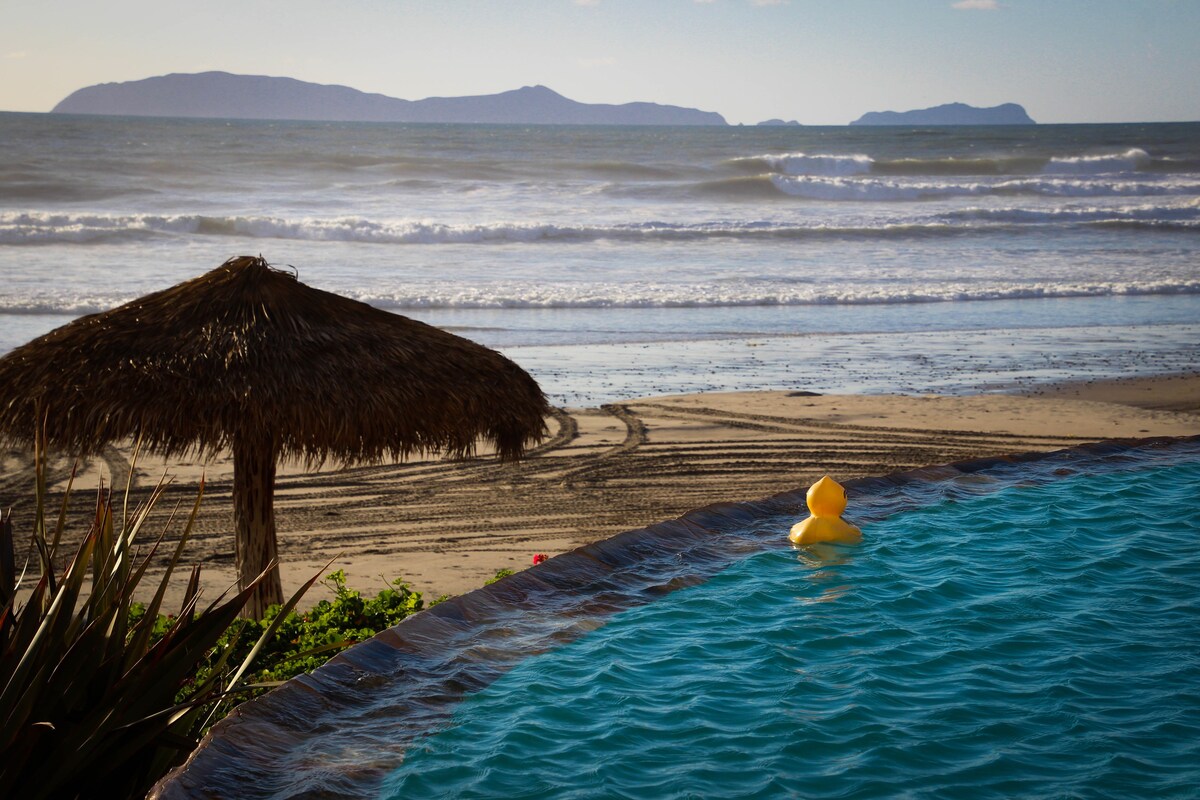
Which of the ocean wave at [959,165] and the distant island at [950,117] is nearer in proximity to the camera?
the ocean wave at [959,165]

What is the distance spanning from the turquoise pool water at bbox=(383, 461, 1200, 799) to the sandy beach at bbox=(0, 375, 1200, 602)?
6.55 feet

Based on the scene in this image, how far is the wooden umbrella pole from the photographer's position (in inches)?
199

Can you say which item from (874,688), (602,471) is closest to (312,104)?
(602,471)

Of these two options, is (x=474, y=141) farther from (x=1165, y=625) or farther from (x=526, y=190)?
(x=1165, y=625)

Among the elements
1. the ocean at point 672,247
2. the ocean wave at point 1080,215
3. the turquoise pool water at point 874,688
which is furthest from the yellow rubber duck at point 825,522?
the ocean wave at point 1080,215

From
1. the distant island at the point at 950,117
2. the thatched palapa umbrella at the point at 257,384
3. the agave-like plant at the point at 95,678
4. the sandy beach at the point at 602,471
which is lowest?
the sandy beach at the point at 602,471

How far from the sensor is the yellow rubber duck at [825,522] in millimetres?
5551

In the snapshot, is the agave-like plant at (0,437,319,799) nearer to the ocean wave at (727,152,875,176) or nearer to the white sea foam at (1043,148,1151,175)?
the ocean wave at (727,152,875,176)

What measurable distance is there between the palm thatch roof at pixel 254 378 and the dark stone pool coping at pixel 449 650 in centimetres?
90

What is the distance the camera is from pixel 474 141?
50594 millimetres

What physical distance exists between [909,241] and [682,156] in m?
20.0

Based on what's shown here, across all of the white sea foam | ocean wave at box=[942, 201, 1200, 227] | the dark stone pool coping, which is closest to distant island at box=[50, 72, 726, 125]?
the white sea foam

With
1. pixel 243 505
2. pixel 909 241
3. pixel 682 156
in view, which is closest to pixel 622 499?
pixel 243 505

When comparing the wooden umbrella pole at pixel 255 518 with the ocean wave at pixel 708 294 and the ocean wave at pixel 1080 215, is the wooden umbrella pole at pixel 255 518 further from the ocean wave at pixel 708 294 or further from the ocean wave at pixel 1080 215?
the ocean wave at pixel 1080 215
